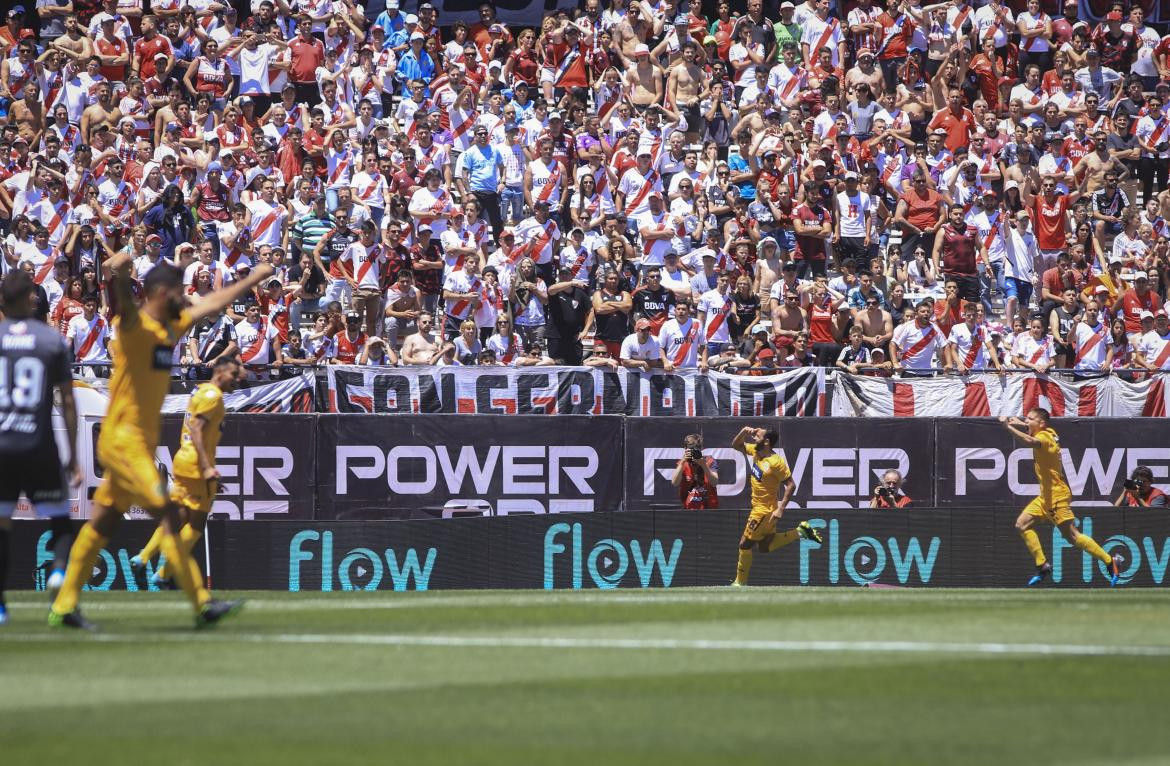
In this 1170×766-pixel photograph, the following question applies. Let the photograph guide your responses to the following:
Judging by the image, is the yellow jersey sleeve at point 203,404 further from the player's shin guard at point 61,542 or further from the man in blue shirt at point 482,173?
the man in blue shirt at point 482,173

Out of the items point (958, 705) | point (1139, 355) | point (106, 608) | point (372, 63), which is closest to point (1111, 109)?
point (1139, 355)

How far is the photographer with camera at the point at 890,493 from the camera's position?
75.8 ft

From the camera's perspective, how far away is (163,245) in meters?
25.1

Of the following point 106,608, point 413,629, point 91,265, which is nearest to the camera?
point 413,629

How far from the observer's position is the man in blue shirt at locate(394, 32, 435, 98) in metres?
29.2

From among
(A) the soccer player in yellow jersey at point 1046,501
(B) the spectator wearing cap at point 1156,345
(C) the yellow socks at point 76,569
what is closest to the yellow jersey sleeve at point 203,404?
(C) the yellow socks at point 76,569

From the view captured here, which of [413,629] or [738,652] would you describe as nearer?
[738,652]

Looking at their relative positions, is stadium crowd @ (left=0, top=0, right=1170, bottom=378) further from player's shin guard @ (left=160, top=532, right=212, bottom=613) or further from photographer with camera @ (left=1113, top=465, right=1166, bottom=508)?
player's shin guard @ (left=160, top=532, right=212, bottom=613)

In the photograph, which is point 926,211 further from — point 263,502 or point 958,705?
point 958,705

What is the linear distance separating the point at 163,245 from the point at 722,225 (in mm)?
8790

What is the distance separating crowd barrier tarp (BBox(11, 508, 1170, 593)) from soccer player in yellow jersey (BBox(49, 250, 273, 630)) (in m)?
9.12

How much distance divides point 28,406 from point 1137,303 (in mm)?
19577

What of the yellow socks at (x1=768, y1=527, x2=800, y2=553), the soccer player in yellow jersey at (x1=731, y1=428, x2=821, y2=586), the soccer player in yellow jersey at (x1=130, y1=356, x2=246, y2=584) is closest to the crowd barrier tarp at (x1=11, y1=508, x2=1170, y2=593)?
the yellow socks at (x1=768, y1=527, x2=800, y2=553)

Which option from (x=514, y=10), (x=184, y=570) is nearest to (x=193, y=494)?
(x=184, y=570)
